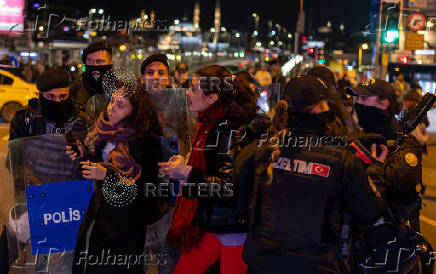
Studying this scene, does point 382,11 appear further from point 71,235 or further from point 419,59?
point 419,59

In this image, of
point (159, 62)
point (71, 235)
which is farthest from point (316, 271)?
point (159, 62)

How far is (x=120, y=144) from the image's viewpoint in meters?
3.21

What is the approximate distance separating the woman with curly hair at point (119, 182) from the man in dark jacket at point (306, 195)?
80cm

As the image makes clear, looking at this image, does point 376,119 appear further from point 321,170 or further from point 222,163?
point 321,170

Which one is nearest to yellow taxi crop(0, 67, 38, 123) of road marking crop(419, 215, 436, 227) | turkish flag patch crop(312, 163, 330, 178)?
road marking crop(419, 215, 436, 227)

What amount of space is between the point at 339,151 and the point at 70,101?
8.38ft

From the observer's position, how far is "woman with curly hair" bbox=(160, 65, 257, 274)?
312cm

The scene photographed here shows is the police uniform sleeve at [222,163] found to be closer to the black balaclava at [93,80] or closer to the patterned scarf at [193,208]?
the patterned scarf at [193,208]

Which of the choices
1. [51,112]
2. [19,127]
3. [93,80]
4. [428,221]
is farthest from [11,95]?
[51,112]

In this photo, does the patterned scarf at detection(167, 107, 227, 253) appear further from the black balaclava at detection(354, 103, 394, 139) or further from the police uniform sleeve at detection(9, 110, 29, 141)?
the police uniform sleeve at detection(9, 110, 29, 141)

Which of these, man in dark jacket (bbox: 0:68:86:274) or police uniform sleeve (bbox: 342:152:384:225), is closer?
police uniform sleeve (bbox: 342:152:384:225)

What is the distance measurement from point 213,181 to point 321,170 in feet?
2.48

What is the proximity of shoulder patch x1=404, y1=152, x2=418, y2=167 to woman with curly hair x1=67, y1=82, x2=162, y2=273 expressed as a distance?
1.53 meters

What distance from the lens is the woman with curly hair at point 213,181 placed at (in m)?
3.12
